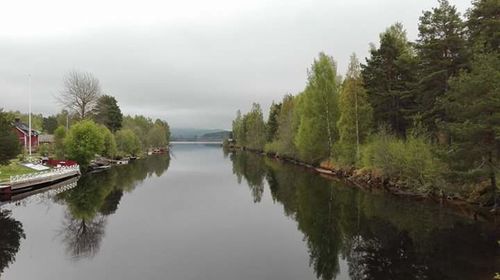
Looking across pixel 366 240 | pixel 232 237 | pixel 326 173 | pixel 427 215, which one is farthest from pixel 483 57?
pixel 326 173

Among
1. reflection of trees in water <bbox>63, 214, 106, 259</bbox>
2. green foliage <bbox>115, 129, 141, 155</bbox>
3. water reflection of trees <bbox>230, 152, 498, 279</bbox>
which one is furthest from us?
green foliage <bbox>115, 129, 141, 155</bbox>

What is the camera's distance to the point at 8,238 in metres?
23.6

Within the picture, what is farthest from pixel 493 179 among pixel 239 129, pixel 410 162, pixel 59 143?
pixel 239 129

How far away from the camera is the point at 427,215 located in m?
29.1

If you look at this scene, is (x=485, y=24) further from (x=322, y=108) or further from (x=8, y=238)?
(x=8, y=238)

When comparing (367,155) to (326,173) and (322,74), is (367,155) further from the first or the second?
(322,74)

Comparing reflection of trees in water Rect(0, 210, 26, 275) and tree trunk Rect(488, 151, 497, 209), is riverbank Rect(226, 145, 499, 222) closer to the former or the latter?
tree trunk Rect(488, 151, 497, 209)

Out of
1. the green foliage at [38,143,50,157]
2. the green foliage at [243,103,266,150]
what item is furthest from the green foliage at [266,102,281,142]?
the green foliage at [38,143,50,157]

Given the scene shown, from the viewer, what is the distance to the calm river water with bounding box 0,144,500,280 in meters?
18.1

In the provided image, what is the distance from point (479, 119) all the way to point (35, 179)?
41574mm

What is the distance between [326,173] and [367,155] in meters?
13.3

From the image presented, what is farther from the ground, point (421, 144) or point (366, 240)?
point (421, 144)

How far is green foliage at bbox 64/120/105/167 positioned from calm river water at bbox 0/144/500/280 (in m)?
24.0

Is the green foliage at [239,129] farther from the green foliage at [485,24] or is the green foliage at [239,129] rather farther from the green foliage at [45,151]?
the green foliage at [485,24]
